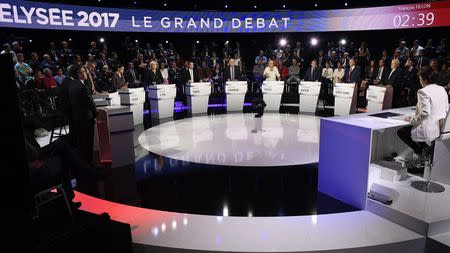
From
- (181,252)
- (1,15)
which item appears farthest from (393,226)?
(1,15)

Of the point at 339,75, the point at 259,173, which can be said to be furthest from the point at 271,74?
the point at 259,173

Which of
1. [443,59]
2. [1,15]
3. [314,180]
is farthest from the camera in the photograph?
[443,59]

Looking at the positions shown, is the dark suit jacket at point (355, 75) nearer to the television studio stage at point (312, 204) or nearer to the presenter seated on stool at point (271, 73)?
the presenter seated on stool at point (271, 73)

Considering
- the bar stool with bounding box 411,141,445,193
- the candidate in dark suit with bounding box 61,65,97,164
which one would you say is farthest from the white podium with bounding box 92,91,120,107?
the bar stool with bounding box 411,141,445,193

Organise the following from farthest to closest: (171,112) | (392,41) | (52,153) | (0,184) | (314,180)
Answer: (392,41), (171,112), (314,180), (52,153), (0,184)

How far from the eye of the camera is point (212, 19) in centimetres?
1259

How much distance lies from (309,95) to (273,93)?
1049mm

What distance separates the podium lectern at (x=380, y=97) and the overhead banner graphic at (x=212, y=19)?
4.39 m

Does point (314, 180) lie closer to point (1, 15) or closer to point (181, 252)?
point (181, 252)

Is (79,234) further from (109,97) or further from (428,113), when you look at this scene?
(109,97)

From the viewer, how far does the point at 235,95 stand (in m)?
10.5

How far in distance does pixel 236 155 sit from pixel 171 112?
176 inches

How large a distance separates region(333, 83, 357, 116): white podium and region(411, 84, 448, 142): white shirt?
5.30 metres

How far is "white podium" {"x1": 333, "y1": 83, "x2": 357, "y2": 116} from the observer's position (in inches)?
354
